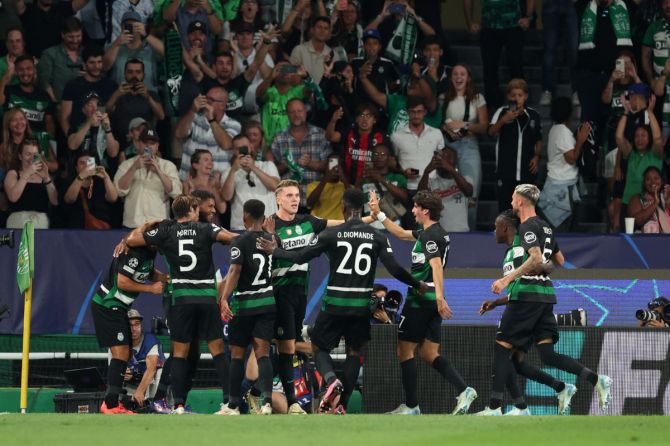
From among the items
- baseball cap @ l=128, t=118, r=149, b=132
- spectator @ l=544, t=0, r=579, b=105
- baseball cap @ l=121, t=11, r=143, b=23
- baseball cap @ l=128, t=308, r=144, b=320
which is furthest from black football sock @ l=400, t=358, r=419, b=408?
spectator @ l=544, t=0, r=579, b=105

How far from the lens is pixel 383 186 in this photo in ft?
61.0

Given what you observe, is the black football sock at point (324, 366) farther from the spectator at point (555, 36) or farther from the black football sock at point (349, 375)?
the spectator at point (555, 36)

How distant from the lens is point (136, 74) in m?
19.2

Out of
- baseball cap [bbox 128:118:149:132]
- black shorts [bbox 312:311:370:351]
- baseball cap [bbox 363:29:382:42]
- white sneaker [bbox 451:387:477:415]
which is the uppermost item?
baseball cap [bbox 363:29:382:42]

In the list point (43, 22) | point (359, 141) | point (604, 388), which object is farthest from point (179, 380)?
point (43, 22)

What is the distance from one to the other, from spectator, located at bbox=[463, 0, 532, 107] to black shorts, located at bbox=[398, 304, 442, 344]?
758 centimetres

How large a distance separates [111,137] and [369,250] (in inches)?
236

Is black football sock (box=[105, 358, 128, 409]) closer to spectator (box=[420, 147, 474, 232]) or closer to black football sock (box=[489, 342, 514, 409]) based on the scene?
black football sock (box=[489, 342, 514, 409])

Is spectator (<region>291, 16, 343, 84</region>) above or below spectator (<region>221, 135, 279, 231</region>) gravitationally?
above

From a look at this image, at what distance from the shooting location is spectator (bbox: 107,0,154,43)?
2008 centimetres

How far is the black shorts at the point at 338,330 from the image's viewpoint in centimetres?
1377

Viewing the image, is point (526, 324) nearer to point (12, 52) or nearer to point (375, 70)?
point (375, 70)

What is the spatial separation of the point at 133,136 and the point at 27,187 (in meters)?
1.52

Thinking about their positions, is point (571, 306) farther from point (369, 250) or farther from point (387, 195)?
point (369, 250)
